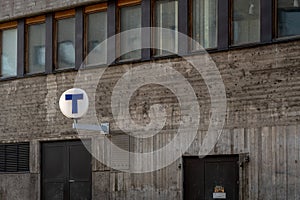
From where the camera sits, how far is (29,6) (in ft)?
67.8

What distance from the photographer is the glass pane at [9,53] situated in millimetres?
21312

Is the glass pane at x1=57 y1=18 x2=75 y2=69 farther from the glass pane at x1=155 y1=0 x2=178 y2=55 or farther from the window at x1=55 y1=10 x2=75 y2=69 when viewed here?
the glass pane at x1=155 y1=0 x2=178 y2=55

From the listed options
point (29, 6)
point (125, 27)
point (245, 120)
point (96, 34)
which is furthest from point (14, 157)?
point (245, 120)

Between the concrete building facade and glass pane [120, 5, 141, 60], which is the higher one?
glass pane [120, 5, 141, 60]

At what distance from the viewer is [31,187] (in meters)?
20.3

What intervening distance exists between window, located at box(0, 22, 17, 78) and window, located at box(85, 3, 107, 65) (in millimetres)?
2792

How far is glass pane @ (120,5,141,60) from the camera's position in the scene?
18500 millimetres

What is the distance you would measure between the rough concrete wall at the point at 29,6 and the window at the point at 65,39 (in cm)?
29

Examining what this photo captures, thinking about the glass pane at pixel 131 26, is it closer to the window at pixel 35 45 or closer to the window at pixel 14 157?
the window at pixel 35 45

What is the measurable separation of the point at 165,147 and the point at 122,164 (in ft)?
4.58

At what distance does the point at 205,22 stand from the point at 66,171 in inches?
220

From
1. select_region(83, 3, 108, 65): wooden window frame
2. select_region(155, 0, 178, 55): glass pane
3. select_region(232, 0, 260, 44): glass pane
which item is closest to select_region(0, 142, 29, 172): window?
select_region(83, 3, 108, 65): wooden window frame

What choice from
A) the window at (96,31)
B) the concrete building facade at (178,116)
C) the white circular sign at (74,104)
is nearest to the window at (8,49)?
the concrete building facade at (178,116)

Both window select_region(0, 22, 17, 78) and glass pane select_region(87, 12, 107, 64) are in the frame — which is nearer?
glass pane select_region(87, 12, 107, 64)
